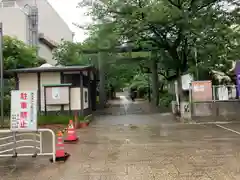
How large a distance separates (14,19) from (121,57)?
1148 cm

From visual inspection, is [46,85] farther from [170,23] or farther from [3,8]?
[3,8]

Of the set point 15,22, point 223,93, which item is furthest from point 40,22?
point 223,93

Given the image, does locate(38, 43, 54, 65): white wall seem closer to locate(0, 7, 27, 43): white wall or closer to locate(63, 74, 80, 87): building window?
locate(0, 7, 27, 43): white wall

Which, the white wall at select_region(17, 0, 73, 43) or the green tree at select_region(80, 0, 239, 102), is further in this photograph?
the white wall at select_region(17, 0, 73, 43)

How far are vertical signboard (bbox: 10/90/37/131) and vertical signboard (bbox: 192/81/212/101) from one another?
1050cm

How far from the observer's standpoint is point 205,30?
1686 cm

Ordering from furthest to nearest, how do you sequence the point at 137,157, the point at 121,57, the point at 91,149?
the point at 121,57 < the point at 91,149 < the point at 137,157

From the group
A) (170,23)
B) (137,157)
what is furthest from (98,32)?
(137,157)

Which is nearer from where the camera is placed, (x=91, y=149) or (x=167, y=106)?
(x=91, y=149)

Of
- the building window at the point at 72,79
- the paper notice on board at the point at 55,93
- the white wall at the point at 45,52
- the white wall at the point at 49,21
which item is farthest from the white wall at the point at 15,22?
the paper notice on board at the point at 55,93

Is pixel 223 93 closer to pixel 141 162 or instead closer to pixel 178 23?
pixel 178 23

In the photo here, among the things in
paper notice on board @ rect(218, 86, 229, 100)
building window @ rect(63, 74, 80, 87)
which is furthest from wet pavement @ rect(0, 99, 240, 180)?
building window @ rect(63, 74, 80, 87)

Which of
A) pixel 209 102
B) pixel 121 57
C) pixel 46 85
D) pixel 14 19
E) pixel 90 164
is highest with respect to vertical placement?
pixel 14 19

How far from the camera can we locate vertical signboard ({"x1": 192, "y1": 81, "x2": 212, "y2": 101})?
15633 mm
